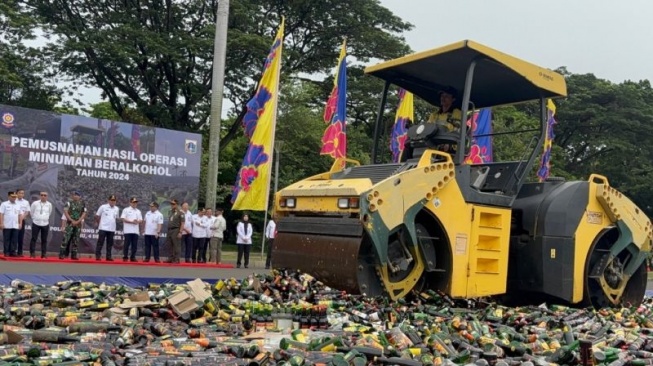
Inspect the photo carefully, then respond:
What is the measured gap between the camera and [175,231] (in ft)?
55.0

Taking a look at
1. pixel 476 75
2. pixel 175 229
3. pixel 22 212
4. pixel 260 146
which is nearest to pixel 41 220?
pixel 22 212

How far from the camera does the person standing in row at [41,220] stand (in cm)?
1503

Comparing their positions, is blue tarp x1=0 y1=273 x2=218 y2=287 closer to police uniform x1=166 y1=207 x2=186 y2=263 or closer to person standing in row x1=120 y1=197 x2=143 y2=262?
person standing in row x1=120 y1=197 x2=143 y2=262

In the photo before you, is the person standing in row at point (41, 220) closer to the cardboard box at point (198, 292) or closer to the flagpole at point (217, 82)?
the flagpole at point (217, 82)

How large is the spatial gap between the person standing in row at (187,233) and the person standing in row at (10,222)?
3.76 metres

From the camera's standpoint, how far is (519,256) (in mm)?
7848

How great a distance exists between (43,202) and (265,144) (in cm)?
521

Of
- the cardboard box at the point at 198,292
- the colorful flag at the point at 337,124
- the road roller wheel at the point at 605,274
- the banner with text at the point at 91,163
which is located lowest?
the cardboard box at the point at 198,292

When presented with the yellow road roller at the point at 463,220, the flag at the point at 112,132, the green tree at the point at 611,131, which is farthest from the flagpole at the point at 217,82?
the green tree at the point at 611,131

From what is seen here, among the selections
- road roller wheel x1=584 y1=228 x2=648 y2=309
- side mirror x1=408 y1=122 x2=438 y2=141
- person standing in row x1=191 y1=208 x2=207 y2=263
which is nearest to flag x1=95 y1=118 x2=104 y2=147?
person standing in row x1=191 y1=208 x2=207 y2=263

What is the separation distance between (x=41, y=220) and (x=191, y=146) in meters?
4.32

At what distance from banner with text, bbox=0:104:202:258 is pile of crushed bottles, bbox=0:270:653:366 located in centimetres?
876

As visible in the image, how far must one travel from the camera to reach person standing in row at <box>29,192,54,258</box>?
1503 centimetres

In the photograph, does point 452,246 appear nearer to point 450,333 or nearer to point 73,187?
point 450,333
